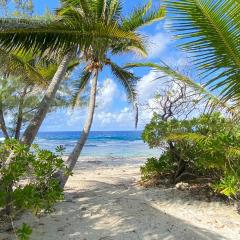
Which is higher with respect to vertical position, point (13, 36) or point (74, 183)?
point (13, 36)

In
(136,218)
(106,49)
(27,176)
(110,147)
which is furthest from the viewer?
(110,147)

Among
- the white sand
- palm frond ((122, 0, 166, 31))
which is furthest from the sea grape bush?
palm frond ((122, 0, 166, 31))

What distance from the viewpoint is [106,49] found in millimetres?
8680

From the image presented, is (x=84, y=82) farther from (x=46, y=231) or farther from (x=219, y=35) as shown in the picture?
(x=219, y=35)

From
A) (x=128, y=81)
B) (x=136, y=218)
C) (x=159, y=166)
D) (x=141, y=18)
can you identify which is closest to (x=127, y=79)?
(x=128, y=81)

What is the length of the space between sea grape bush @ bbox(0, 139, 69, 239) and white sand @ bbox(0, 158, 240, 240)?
733mm

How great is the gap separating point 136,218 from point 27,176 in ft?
6.84

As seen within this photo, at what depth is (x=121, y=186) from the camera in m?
10.2

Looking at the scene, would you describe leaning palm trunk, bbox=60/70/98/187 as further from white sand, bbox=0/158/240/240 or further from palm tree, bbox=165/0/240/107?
palm tree, bbox=165/0/240/107

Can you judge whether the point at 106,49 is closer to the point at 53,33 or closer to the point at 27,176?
the point at 53,33

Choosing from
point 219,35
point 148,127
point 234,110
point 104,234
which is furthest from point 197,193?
point 219,35

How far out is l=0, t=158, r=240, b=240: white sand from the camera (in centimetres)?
639

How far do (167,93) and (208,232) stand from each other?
6.25 metres

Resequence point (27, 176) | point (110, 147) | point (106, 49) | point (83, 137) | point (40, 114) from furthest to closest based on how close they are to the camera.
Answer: point (110, 147) < point (83, 137) < point (106, 49) < point (40, 114) < point (27, 176)
